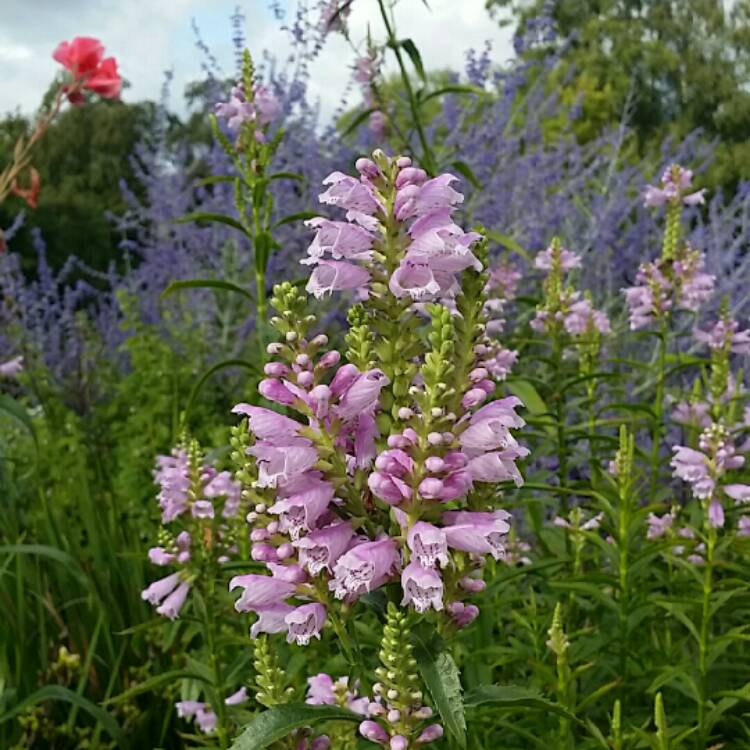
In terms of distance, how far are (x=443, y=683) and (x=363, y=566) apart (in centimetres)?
17

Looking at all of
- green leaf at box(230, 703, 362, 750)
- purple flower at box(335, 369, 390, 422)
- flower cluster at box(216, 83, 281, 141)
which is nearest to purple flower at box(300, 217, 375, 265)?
purple flower at box(335, 369, 390, 422)

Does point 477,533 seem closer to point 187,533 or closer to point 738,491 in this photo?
point 187,533

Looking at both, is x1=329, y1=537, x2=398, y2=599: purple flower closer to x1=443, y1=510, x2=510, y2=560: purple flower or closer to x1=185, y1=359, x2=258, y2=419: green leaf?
x1=443, y1=510, x2=510, y2=560: purple flower

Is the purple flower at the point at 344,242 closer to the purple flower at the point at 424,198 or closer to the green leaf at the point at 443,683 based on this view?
the purple flower at the point at 424,198

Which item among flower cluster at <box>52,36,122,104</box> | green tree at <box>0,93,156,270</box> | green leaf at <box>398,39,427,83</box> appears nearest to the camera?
green leaf at <box>398,39,427,83</box>

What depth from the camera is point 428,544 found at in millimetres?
1213

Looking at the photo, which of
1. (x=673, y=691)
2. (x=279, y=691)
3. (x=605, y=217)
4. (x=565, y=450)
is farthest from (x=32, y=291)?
(x=279, y=691)

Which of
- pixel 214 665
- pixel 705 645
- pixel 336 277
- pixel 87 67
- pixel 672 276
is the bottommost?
pixel 705 645

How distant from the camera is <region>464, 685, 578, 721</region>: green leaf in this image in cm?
126

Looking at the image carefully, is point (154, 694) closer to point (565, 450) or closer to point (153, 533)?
point (153, 533)

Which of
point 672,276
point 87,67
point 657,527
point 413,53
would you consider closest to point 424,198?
point 413,53

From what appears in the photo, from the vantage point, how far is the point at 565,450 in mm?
3170

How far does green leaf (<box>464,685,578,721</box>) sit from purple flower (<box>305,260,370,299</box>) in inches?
23.0

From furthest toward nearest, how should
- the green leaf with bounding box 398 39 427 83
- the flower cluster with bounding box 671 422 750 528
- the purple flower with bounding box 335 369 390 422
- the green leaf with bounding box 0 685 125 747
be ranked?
the green leaf with bounding box 398 39 427 83, the green leaf with bounding box 0 685 125 747, the flower cluster with bounding box 671 422 750 528, the purple flower with bounding box 335 369 390 422
